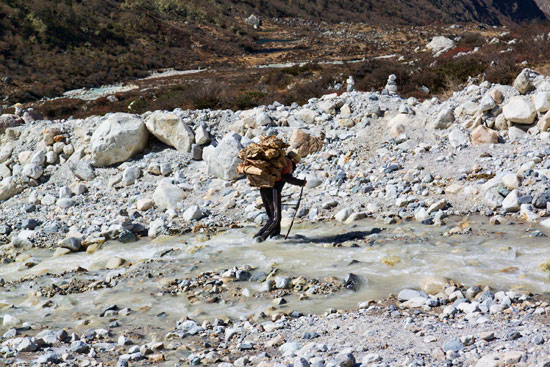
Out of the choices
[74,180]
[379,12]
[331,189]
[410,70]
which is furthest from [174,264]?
[379,12]

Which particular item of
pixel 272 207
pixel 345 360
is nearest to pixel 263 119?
pixel 272 207

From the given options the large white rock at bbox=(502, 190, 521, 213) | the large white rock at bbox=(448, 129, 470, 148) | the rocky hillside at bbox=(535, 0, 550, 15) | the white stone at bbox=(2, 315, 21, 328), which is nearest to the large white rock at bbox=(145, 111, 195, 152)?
the large white rock at bbox=(448, 129, 470, 148)

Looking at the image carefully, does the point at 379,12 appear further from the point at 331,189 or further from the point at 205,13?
the point at 331,189

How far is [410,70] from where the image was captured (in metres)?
18.5

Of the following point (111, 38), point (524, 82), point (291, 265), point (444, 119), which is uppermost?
point (111, 38)

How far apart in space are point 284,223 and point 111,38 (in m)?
56.1

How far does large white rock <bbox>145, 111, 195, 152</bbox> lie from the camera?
40.1 ft

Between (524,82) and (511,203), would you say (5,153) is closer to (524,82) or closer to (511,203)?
(511,203)

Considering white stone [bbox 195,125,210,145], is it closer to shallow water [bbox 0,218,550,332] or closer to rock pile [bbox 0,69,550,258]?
rock pile [bbox 0,69,550,258]

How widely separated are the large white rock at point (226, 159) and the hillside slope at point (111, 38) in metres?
32.4

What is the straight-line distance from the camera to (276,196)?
25.4 ft

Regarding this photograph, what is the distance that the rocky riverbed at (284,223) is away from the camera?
448 centimetres

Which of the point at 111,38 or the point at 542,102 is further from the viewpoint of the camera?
the point at 111,38

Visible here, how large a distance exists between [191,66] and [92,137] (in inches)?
1851
